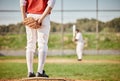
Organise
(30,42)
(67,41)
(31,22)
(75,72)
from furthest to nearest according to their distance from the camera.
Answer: (67,41) < (75,72) < (30,42) < (31,22)

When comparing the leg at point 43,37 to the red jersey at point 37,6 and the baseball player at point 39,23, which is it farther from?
the red jersey at point 37,6

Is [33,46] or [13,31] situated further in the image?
[13,31]

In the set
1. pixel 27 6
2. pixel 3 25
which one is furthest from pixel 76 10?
pixel 27 6

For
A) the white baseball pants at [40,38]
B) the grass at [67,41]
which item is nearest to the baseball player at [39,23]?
the white baseball pants at [40,38]

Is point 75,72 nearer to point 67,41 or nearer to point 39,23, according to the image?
point 39,23

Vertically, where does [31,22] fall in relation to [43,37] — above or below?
above

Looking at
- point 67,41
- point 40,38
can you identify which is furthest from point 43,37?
point 67,41

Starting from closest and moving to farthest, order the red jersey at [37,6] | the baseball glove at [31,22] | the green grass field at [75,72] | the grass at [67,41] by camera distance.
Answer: the baseball glove at [31,22] < the red jersey at [37,6] < the green grass field at [75,72] < the grass at [67,41]

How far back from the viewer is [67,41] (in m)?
19.3

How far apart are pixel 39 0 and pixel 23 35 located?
13.0 meters

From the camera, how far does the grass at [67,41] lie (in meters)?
16.0

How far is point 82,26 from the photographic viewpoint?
1950 cm

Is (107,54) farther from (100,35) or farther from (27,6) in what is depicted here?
(27,6)

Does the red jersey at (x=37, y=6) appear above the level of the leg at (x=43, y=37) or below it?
above
